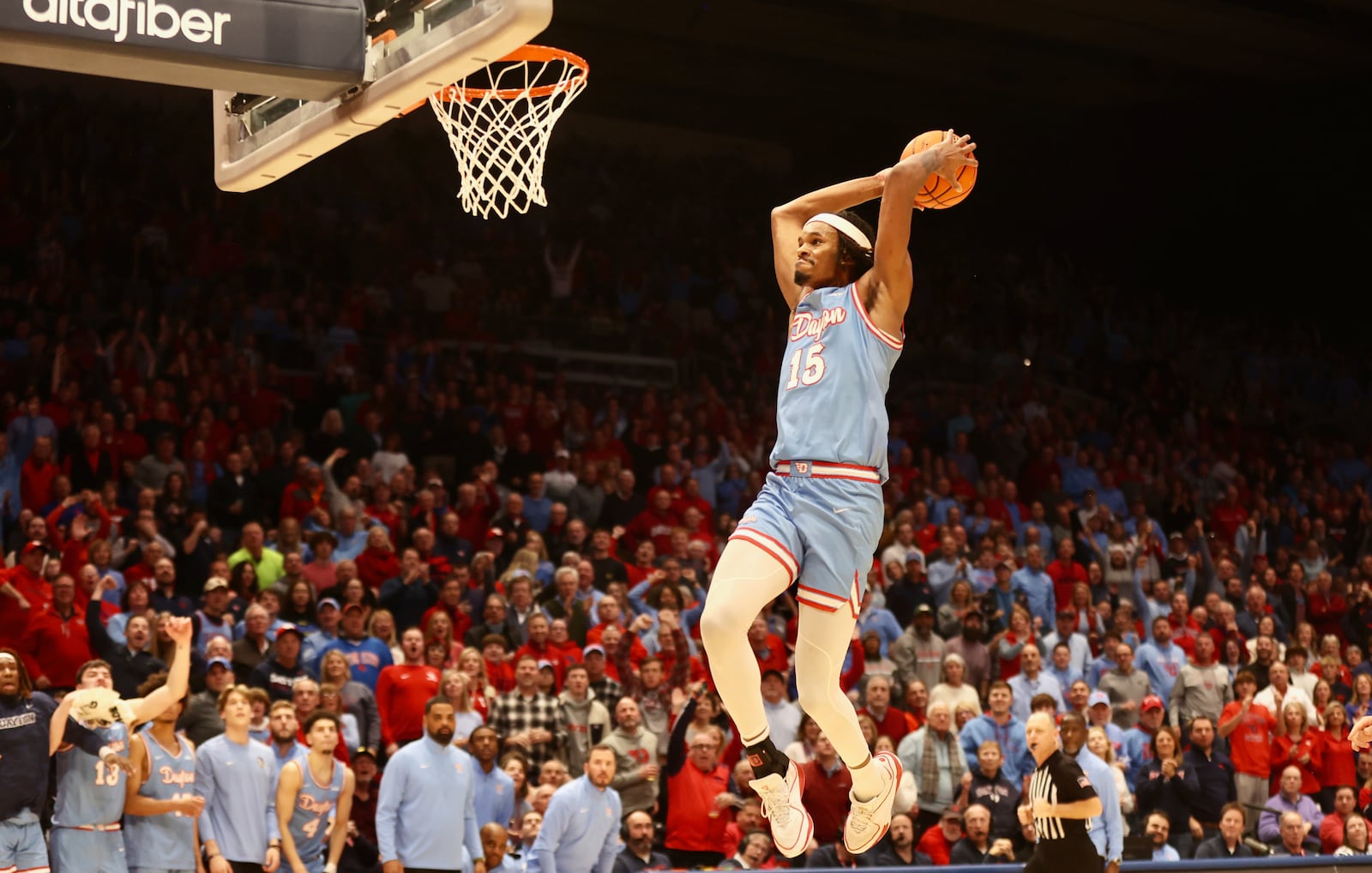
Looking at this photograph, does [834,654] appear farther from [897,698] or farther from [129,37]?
[897,698]

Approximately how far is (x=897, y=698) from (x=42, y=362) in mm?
7809

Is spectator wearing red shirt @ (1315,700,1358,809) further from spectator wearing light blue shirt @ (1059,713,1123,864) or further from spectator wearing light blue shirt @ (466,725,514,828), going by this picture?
spectator wearing light blue shirt @ (466,725,514,828)

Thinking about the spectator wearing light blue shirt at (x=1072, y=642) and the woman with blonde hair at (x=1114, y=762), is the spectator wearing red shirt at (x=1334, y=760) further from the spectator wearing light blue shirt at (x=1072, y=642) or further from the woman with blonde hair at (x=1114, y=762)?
the spectator wearing light blue shirt at (x=1072, y=642)

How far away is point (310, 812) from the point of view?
10172mm

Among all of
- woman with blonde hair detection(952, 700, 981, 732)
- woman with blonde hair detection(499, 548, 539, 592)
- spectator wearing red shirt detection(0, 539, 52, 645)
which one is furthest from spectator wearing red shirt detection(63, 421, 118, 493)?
woman with blonde hair detection(952, 700, 981, 732)

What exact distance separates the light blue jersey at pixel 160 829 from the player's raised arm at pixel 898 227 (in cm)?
594

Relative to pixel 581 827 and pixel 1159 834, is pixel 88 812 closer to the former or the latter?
pixel 581 827

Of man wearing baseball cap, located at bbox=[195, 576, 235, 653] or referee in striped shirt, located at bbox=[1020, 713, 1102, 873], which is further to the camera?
man wearing baseball cap, located at bbox=[195, 576, 235, 653]

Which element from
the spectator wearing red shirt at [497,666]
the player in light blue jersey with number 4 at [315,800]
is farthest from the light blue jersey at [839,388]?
the spectator wearing red shirt at [497,666]

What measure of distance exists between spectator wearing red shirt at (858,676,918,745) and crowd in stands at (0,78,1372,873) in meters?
0.04

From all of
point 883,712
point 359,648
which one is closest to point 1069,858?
point 883,712

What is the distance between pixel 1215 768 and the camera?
1330 cm

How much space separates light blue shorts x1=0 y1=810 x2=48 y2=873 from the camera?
30.3ft

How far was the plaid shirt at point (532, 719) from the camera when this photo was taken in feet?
38.1
